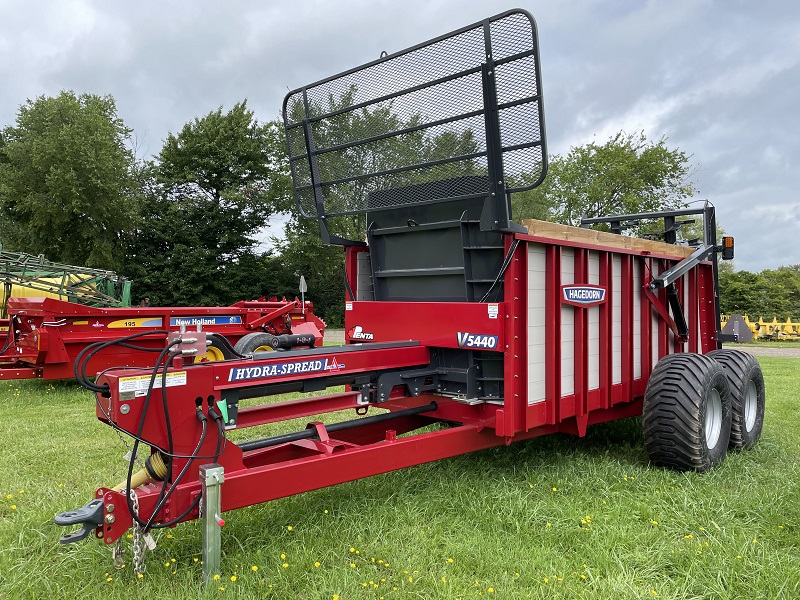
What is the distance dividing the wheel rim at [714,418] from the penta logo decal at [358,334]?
110 inches

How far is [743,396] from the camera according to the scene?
5469 millimetres

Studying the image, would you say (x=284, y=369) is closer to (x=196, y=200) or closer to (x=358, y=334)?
(x=358, y=334)

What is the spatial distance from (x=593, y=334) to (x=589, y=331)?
80 millimetres

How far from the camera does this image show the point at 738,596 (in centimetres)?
297

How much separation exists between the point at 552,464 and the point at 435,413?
1054 millimetres

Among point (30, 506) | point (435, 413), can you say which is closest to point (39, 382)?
point (30, 506)

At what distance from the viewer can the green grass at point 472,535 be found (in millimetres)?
3008

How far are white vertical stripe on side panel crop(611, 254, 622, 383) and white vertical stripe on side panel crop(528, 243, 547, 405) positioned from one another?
37.0 inches

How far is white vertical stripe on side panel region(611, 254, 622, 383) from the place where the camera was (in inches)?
198

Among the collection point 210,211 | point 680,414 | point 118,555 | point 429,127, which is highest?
point 210,211

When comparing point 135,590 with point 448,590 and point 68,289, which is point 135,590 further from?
point 68,289

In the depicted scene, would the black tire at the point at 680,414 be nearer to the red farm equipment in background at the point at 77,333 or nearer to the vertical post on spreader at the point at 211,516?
the vertical post on spreader at the point at 211,516

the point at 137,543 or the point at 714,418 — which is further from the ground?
the point at 714,418

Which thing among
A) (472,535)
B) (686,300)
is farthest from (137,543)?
(686,300)
